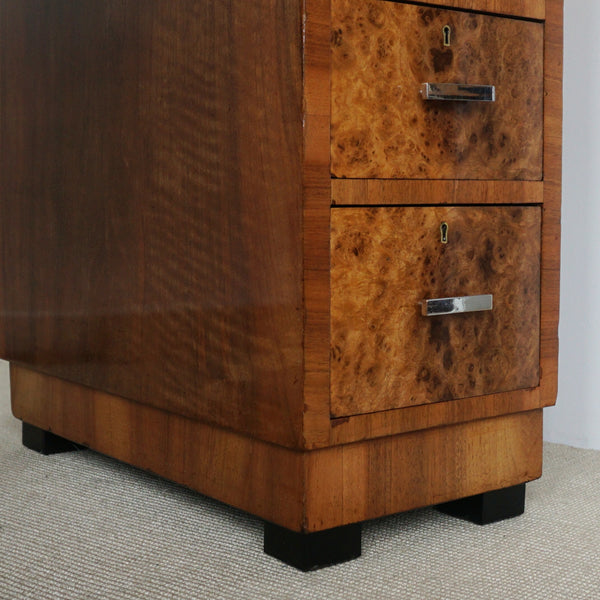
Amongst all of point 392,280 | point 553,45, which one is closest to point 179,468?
point 392,280

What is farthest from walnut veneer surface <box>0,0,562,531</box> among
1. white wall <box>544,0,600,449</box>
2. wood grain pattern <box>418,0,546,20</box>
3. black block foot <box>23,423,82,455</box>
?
white wall <box>544,0,600,449</box>

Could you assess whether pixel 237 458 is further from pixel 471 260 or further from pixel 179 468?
pixel 471 260

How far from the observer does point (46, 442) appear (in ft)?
4.78

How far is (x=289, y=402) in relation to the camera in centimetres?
94

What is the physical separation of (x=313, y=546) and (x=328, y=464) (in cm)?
9

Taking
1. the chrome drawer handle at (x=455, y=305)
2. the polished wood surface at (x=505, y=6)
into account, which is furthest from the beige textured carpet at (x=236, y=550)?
the polished wood surface at (x=505, y=6)

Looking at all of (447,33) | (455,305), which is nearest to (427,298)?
(455,305)

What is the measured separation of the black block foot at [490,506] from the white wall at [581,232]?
36 centimetres

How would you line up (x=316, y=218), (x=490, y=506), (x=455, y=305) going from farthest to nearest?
(x=490, y=506)
(x=455, y=305)
(x=316, y=218)

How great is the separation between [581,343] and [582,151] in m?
0.30

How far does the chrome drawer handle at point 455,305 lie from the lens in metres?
0.99

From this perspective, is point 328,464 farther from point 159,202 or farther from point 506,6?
point 506,6

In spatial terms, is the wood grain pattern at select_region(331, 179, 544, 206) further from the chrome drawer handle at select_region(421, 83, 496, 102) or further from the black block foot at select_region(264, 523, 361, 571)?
the black block foot at select_region(264, 523, 361, 571)

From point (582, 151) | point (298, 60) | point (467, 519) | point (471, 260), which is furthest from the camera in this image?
point (582, 151)
